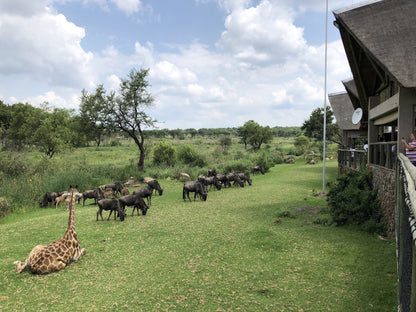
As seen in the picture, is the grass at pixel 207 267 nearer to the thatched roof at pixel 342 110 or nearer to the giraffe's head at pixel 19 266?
the giraffe's head at pixel 19 266

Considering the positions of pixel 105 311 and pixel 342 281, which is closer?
pixel 105 311

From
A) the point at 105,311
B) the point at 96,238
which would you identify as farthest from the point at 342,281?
the point at 96,238

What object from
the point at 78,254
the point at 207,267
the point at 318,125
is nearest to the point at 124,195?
the point at 78,254

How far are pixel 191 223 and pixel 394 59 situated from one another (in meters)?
7.25

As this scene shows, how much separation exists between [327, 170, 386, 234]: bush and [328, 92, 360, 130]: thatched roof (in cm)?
1493

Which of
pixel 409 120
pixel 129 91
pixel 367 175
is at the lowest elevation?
pixel 367 175

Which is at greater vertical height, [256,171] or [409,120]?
[409,120]

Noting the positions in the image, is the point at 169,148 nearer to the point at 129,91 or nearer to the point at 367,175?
the point at 129,91

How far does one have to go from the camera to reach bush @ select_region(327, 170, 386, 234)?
787cm

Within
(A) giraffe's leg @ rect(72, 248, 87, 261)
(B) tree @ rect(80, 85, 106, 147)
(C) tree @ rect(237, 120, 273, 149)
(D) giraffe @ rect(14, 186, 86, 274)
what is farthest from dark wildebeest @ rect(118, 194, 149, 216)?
(C) tree @ rect(237, 120, 273, 149)

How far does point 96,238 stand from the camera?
314 inches

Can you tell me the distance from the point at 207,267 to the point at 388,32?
7.99 meters

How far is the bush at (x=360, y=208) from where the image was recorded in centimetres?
787

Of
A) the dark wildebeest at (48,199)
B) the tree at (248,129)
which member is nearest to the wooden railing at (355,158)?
the dark wildebeest at (48,199)
